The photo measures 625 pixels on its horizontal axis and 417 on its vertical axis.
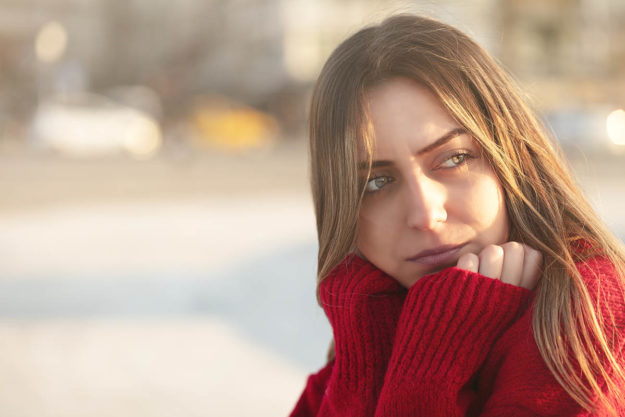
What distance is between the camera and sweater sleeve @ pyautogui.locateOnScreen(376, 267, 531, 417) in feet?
4.20

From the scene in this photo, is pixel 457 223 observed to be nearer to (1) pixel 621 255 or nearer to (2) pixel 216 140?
(1) pixel 621 255

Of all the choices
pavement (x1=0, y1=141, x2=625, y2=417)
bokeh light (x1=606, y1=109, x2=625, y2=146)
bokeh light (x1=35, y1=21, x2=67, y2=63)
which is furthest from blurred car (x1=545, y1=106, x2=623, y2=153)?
bokeh light (x1=35, y1=21, x2=67, y2=63)

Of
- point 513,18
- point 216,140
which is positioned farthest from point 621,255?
point 513,18

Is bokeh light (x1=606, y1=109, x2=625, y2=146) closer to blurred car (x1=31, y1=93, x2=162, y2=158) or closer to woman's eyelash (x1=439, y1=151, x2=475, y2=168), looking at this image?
blurred car (x1=31, y1=93, x2=162, y2=158)

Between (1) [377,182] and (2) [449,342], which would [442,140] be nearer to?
(1) [377,182]

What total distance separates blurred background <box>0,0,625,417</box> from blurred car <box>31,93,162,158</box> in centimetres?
5

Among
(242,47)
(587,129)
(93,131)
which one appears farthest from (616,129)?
(242,47)

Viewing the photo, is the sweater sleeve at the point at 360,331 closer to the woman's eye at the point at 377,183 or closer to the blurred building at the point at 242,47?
the woman's eye at the point at 377,183

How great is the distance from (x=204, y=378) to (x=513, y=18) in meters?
Result: 32.1

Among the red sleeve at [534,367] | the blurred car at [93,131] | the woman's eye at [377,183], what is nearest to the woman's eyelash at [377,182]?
the woman's eye at [377,183]

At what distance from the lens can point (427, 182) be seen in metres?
1.38

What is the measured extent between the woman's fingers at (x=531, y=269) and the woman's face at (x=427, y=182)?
0.09 meters

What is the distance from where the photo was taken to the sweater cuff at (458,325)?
4.22 feet

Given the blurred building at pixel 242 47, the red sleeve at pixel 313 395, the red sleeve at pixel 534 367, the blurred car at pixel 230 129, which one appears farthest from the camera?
the blurred building at pixel 242 47
